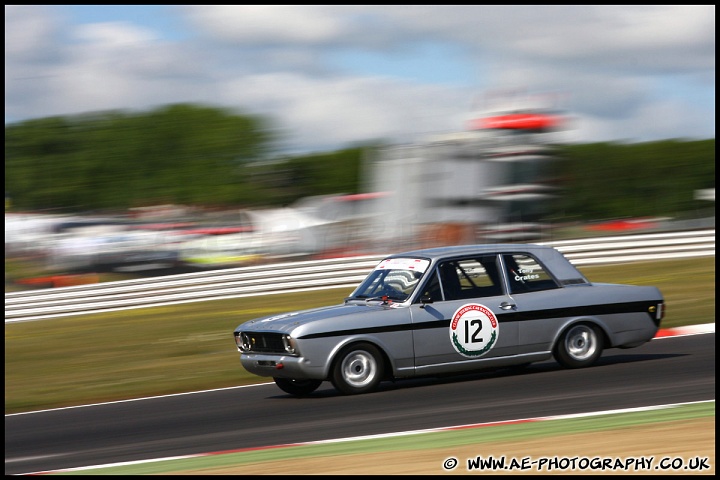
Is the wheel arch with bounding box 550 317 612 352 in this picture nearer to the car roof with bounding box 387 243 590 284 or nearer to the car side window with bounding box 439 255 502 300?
the car roof with bounding box 387 243 590 284

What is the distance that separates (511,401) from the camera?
803 centimetres

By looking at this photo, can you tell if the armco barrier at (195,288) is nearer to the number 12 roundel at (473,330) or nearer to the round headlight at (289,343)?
the number 12 roundel at (473,330)

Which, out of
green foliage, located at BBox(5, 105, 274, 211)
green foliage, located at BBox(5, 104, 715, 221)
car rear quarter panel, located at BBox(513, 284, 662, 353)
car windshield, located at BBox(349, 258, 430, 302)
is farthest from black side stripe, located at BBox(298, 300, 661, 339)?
green foliage, located at BBox(5, 105, 274, 211)

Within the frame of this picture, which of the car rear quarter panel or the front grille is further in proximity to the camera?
the car rear quarter panel

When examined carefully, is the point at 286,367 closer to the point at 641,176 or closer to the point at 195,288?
the point at 195,288

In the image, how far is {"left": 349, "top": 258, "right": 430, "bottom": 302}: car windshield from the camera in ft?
30.3

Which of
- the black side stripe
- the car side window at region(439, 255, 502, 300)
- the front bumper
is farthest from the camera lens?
the car side window at region(439, 255, 502, 300)

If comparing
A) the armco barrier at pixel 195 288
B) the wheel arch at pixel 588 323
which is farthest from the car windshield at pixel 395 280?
the armco barrier at pixel 195 288

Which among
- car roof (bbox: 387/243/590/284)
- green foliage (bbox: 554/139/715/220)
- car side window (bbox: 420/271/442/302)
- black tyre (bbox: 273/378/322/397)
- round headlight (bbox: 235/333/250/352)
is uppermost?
green foliage (bbox: 554/139/715/220)

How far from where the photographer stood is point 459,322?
29.6ft

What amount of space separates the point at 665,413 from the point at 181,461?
11.3 feet

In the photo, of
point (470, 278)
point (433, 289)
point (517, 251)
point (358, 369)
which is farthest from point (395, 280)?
point (517, 251)

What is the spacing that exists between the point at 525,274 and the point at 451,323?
1066mm

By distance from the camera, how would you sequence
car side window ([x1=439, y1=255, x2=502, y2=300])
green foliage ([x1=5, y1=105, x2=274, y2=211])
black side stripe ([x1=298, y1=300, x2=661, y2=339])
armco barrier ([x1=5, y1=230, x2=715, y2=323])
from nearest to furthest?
black side stripe ([x1=298, y1=300, x2=661, y2=339])
car side window ([x1=439, y1=255, x2=502, y2=300])
armco barrier ([x1=5, y1=230, x2=715, y2=323])
green foliage ([x1=5, y1=105, x2=274, y2=211])
